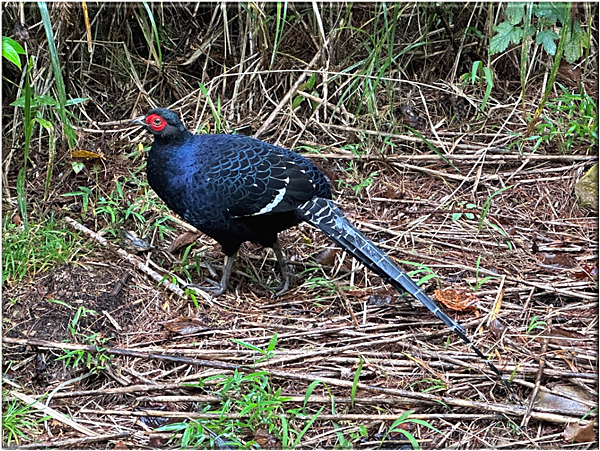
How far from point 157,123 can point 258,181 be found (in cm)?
65

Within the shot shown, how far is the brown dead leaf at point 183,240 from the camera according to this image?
3.93 metres

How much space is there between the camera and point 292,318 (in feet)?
11.0

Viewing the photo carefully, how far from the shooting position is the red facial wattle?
362cm

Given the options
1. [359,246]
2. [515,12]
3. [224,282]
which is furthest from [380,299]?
[515,12]

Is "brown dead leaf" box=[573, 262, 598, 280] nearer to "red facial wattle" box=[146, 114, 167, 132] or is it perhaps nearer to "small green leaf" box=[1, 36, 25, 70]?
"red facial wattle" box=[146, 114, 167, 132]

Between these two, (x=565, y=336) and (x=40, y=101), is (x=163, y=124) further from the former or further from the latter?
(x=565, y=336)

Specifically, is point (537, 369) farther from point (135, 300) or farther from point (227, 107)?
point (227, 107)

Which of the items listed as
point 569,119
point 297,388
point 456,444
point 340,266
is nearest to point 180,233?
point 340,266

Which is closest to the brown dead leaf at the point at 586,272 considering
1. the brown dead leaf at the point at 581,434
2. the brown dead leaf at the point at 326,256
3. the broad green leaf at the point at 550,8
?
the brown dead leaf at the point at 581,434

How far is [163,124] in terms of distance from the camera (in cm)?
362

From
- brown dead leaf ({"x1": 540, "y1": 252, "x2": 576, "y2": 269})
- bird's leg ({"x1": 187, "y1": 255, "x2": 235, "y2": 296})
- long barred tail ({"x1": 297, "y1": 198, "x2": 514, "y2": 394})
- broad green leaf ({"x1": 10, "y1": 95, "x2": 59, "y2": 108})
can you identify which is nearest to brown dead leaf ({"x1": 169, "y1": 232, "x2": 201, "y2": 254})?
bird's leg ({"x1": 187, "y1": 255, "x2": 235, "y2": 296})

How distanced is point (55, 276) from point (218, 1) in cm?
226

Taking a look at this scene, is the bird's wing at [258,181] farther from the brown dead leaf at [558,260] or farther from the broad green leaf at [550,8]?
the broad green leaf at [550,8]

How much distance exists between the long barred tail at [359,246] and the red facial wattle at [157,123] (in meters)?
0.85
